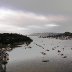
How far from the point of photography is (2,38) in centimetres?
17400

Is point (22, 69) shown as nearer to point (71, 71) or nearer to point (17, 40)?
point (71, 71)

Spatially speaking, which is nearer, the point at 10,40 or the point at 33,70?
the point at 33,70

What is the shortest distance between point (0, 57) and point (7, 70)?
1379 centimetres

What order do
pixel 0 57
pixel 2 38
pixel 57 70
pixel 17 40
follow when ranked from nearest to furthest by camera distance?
pixel 57 70
pixel 0 57
pixel 2 38
pixel 17 40

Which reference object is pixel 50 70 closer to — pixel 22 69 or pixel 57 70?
pixel 57 70

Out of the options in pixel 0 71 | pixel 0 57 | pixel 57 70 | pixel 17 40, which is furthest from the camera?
pixel 17 40

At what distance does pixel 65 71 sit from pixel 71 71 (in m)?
1.58

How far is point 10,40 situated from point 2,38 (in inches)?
324

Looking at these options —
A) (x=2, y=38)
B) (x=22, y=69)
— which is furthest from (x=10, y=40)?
(x=22, y=69)

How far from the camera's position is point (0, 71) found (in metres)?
50.3

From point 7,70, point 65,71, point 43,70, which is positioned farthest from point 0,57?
point 65,71

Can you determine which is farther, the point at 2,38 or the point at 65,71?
the point at 2,38

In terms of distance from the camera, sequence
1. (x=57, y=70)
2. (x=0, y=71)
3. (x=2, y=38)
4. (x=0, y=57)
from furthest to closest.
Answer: (x=2, y=38) → (x=0, y=57) → (x=57, y=70) → (x=0, y=71)

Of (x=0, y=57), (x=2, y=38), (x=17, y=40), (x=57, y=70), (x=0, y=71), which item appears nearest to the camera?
(x=0, y=71)
